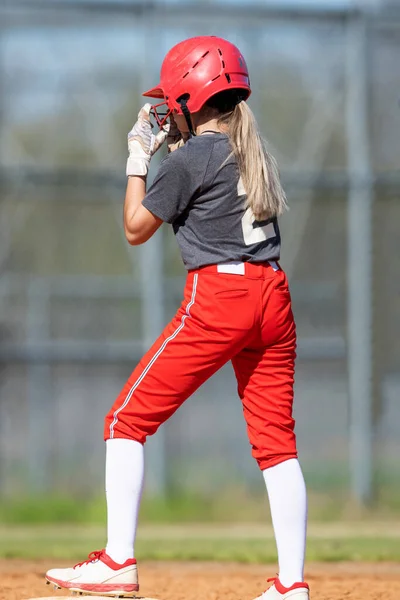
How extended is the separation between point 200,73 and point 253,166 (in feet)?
1.08

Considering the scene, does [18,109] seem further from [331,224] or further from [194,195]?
[194,195]

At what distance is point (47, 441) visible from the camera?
7.84m

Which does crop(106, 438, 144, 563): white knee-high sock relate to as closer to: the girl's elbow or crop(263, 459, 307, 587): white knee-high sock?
crop(263, 459, 307, 587): white knee-high sock

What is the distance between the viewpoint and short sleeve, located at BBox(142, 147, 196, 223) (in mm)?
3340

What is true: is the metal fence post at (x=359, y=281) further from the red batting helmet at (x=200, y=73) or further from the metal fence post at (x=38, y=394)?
the red batting helmet at (x=200, y=73)

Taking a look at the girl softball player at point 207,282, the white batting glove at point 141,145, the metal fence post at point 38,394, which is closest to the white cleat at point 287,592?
the girl softball player at point 207,282

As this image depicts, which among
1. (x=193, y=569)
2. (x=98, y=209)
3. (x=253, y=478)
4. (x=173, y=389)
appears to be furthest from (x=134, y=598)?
(x=98, y=209)

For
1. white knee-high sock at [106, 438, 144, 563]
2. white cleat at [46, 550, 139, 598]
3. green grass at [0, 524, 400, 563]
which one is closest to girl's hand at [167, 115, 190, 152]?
white knee-high sock at [106, 438, 144, 563]

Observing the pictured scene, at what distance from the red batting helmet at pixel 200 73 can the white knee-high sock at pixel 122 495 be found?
3.43 ft

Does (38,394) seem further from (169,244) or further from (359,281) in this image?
(359,281)

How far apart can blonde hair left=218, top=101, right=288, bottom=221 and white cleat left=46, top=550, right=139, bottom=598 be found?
112 centimetres

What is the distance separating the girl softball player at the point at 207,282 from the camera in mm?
3375

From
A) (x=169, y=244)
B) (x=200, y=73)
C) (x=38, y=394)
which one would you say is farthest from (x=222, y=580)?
(x=169, y=244)

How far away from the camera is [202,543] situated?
6500 millimetres
